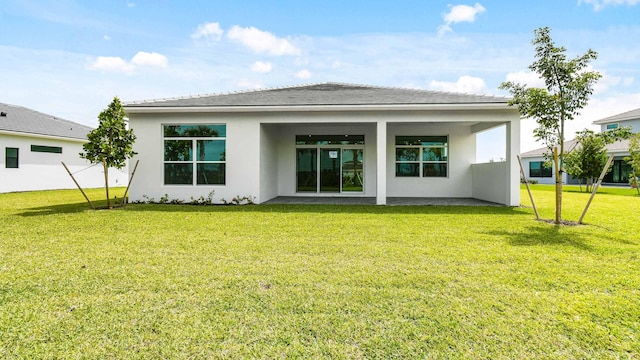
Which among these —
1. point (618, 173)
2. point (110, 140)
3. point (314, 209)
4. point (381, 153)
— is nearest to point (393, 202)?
point (381, 153)

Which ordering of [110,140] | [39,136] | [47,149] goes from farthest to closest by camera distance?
[47,149], [39,136], [110,140]

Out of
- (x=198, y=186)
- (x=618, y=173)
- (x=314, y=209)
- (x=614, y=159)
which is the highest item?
(x=614, y=159)

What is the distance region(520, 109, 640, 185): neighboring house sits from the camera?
2552 centimetres

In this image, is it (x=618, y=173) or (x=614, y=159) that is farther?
(x=614, y=159)

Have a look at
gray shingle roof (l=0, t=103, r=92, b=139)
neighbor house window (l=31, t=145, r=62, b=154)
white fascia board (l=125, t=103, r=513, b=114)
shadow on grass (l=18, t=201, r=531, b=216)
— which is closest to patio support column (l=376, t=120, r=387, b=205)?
white fascia board (l=125, t=103, r=513, b=114)

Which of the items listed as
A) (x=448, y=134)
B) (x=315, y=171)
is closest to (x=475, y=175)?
(x=448, y=134)

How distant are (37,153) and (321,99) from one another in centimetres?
1817

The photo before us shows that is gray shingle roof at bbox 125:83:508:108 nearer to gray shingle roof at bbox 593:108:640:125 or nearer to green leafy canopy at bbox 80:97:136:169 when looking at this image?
green leafy canopy at bbox 80:97:136:169

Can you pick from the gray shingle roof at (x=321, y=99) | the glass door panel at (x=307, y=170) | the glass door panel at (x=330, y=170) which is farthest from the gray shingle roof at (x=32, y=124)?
the glass door panel at (x=330, y=170)

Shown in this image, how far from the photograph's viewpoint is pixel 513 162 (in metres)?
11.0

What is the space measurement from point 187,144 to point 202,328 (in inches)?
401

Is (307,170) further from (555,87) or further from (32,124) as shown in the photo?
(32,124)

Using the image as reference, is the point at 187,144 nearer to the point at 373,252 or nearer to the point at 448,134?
the point at 373,252

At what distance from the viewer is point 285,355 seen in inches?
95.5
